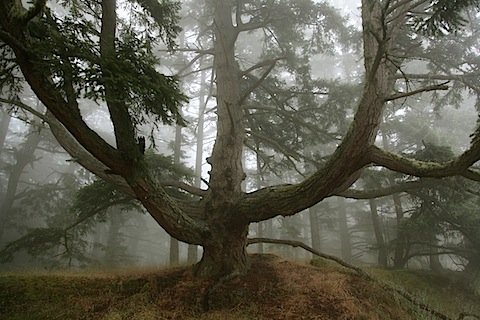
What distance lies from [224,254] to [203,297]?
3.45ft

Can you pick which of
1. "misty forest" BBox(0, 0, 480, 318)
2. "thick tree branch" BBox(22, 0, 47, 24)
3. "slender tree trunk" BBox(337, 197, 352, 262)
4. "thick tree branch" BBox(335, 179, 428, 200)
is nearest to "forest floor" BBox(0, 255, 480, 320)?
"misty forest" BBox(0, 0, 480, 318)

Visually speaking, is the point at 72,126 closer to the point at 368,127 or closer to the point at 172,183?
the point at 172,183

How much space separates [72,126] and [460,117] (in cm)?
2721

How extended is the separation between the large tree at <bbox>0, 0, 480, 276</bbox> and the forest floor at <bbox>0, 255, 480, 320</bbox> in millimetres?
734

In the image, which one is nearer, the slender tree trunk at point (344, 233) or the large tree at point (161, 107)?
the large tree at point (161, 107)

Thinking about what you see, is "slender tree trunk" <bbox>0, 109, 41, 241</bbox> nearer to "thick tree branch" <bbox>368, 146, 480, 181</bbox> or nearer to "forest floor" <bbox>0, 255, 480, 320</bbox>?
"forest floor" <bbox>0, 255, 480, 320</bbox>

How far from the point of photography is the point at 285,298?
560cm

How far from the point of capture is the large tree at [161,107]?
3371 mm

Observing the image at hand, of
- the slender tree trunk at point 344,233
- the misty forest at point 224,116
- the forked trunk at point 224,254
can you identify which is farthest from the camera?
the slender tree trunk at point 344,233

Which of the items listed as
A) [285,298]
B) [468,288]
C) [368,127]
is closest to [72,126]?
[368,127]

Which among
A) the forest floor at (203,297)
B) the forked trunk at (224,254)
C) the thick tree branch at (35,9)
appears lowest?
the forest floor at (203,297)

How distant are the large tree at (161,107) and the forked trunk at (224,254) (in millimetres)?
22

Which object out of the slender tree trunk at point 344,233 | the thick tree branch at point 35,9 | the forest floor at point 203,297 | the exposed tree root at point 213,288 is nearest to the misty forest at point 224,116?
the thick tree branch at point 35,9

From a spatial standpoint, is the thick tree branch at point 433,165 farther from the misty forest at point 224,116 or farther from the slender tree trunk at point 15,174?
the slender tree trunk at point 15,174
